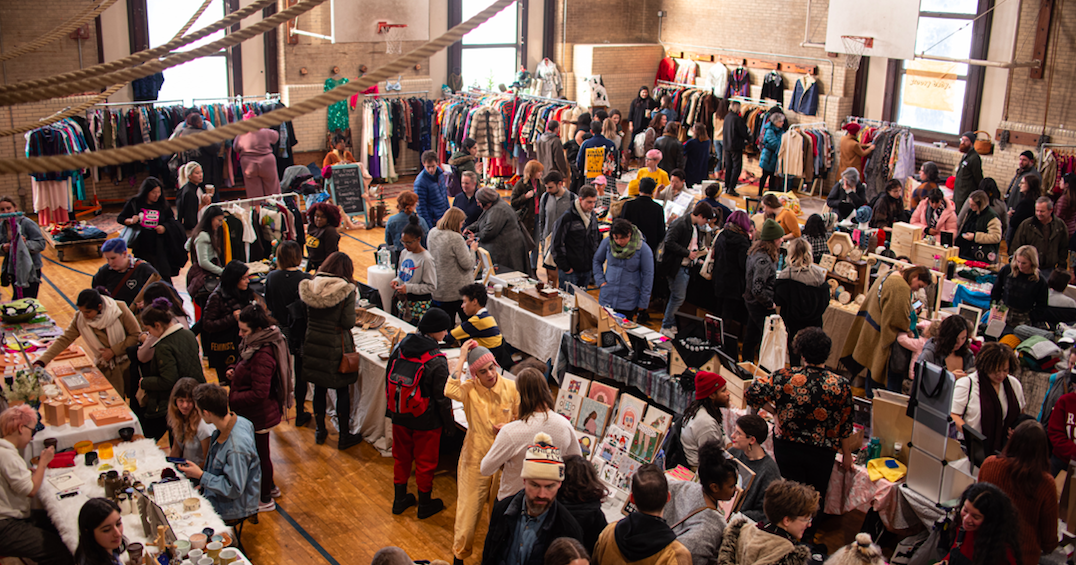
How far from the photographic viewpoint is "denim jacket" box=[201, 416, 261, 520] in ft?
16.1

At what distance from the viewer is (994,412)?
510 cm

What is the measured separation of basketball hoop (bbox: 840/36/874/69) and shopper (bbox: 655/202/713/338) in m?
5.65

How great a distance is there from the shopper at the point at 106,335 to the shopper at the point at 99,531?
2.17m

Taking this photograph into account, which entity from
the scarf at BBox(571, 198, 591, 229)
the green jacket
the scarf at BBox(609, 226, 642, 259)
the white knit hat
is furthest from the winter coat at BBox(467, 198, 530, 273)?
the white knit hat

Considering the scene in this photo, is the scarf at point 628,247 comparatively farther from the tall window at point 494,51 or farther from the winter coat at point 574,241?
the tall window at point 494,51

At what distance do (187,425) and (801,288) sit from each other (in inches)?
168

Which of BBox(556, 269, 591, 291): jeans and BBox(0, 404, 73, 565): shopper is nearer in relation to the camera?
BBox(0, 404, 73, 565): shopper

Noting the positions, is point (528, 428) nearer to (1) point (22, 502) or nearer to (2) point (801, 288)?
(1) point (22, 502)

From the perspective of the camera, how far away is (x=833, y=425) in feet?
16.0

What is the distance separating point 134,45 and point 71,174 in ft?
8.13

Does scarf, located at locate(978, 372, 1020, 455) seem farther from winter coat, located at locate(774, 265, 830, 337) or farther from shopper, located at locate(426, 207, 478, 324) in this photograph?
shopper, located at locate(426, 207, 478, 324)

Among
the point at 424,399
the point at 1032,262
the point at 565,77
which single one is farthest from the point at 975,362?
the point at 565,77

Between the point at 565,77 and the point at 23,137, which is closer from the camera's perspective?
the point at 23,137

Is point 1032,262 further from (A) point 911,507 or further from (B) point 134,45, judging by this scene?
(B) point 134,45
